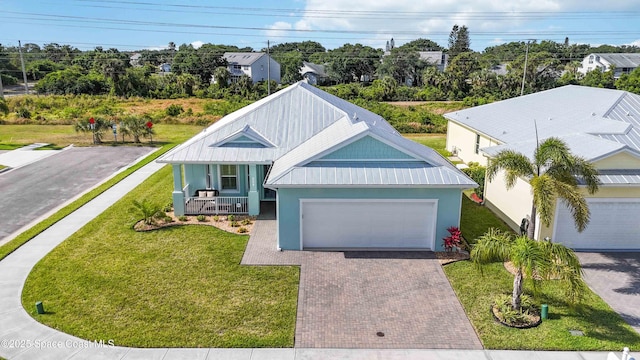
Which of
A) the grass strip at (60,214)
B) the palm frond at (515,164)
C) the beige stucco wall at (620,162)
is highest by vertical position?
the palm frond at (515,164)

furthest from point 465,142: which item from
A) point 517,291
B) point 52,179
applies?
point 52,179

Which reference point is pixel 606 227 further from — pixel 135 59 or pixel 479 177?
pixel 135 59

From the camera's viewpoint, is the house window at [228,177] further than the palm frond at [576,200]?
Yes

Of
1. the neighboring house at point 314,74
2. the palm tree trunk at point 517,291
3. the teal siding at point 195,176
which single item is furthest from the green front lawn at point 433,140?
the neighboring house at point 314,74

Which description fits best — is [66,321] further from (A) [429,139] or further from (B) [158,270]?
(A) [429,139]

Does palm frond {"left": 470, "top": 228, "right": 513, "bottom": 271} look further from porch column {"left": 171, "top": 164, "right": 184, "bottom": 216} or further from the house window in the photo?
porch column {"left": 171, "top": 164, "right": 184, "bottom": 216}

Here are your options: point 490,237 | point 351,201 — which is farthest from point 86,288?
point 490,237

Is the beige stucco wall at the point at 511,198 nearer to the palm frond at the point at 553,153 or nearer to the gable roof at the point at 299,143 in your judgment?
the gable roof at the point at 299,143

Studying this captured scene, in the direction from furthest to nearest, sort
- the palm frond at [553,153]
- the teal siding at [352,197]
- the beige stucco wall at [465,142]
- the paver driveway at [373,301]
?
1. the beige stucco wall at [465,142]
2. the teal siding at [352,197]
3. the palm frond at [553,153]
4. the paver driveway at [373,301]
